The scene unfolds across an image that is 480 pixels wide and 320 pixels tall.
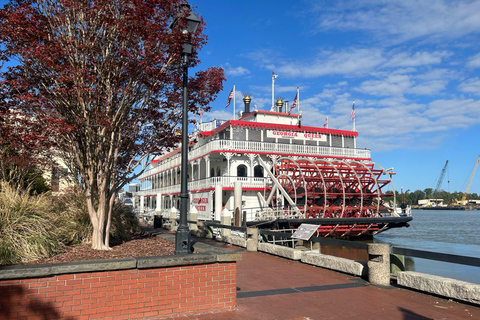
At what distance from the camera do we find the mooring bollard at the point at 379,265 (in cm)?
709

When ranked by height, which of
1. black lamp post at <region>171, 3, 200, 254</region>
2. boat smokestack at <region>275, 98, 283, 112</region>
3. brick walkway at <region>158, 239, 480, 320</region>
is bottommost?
brick walkway at <region>158, 239, 480, 320</region>

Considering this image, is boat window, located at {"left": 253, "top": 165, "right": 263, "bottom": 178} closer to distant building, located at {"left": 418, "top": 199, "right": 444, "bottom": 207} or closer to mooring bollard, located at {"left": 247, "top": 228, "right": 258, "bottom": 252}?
mooring bollard, located at {"left": 247, "top": 228, "right": 258, "bottom": 252}

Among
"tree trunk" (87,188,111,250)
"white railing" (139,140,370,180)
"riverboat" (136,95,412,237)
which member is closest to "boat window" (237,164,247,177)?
"riverboat" (136,95,412,237)

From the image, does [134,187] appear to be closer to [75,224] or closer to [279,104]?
[279,104]

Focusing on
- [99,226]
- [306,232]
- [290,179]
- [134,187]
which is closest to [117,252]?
[99,226]

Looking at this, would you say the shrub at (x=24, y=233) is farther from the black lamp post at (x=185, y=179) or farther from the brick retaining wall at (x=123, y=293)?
the black lamp post at (x=185, y=179)

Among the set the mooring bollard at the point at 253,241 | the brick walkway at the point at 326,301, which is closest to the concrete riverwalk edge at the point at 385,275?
the brick walkway at the point at 326,301

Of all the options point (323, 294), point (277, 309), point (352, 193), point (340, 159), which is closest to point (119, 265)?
point (277, 309)

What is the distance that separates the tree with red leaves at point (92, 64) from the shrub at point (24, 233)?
0.71 meters

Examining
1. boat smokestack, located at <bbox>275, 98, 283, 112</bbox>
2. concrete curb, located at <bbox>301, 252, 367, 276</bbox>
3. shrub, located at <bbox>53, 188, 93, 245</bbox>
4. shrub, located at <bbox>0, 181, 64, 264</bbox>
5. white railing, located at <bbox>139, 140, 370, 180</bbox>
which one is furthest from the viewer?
boat smokestack, located at <bbox>275, 98, 283, 112</bbox>

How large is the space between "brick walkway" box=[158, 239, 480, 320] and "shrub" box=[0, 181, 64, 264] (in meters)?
2.28

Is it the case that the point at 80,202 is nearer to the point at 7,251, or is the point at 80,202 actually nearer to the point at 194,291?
the point at 7,251

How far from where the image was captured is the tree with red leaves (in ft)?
19.8

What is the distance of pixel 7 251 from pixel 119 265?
1640 millimetres
